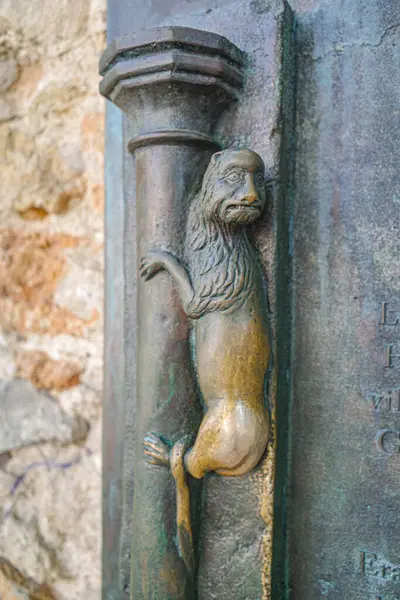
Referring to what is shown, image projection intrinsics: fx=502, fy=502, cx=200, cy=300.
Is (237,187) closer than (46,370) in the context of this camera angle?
Yes

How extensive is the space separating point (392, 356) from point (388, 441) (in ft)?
0.40

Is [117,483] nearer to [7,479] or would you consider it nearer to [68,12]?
[7,479]

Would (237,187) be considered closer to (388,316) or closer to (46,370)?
(388,316)

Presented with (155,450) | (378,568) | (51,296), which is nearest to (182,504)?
(155,450)

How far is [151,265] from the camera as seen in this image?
721 millimetres

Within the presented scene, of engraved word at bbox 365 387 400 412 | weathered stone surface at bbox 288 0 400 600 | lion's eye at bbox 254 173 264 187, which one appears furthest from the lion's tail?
lion's eye at bbox 254 173 264 187

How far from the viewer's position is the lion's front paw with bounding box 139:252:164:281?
718 mm

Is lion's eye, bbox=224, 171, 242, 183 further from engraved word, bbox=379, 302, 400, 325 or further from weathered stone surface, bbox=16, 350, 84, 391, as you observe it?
weathered stone surface, bbox=16, 350, 84, 391

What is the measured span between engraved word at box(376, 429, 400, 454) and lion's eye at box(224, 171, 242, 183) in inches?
16.1

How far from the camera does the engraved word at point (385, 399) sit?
709 mm

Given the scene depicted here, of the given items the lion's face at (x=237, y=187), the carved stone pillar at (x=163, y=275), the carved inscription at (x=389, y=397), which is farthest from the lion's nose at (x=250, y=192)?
the carved inscription at (x=389, y=397)

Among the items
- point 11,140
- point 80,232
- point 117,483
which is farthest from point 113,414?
point 11,140

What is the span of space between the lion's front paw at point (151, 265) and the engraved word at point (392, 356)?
344 millimetres

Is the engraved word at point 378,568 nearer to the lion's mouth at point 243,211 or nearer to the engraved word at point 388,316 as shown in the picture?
the engraved word at point 388,316
